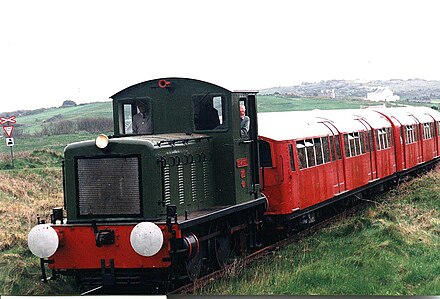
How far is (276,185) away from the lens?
16203 mm

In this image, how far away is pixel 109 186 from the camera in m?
12.4

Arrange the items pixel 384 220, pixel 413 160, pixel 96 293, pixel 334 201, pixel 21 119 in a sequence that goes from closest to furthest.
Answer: pixel 96 293
pixel 384 220
pixel 334 201
pixel 21 119
pixel 413 160

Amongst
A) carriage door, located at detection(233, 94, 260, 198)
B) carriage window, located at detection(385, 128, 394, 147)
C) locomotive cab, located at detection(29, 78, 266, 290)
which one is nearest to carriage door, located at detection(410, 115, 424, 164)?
carriage window, located at detection(385, 128, 394, 147)

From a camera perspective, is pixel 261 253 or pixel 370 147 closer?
pixel 261 253

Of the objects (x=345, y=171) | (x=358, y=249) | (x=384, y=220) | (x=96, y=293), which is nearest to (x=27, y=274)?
(x=96, y=293)

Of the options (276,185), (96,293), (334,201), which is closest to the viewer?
(96,293)

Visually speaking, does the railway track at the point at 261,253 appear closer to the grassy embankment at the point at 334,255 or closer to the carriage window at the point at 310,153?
the grassy embankment at the point at 334,255

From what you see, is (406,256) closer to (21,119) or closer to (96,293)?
(96,293)

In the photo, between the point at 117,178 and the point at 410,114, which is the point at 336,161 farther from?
the point at 410,114

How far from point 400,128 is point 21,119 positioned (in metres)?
11.8

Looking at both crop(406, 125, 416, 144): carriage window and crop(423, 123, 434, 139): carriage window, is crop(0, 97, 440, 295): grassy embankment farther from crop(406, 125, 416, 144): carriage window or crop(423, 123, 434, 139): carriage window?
crop(423, 123, 434, 139): carriage window

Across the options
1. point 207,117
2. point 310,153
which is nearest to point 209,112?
point 207,117

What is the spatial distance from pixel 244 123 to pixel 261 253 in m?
2.65

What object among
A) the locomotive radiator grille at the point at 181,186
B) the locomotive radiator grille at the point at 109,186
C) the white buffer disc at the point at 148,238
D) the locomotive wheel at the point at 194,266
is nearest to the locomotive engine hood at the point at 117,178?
the locomotive radiator grille at the point at 109,186
